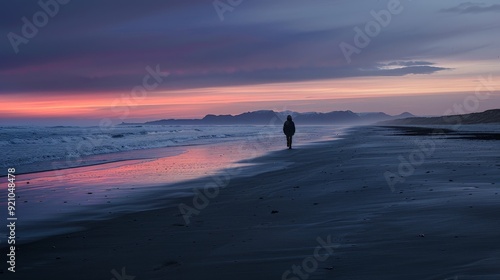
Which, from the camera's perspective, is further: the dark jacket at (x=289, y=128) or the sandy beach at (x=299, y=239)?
the dark jacket at (x=289, y=128)

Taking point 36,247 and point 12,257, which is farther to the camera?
point 36,247

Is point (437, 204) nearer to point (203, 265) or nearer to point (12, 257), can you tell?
point (203, 265)

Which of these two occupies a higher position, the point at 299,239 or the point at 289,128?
the point at 289,128

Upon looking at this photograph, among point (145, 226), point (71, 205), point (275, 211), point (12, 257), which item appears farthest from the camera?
point (71, 205)

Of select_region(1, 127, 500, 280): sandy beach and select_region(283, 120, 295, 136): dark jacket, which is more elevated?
select_region(283, 120, 295, 136): dark jacket

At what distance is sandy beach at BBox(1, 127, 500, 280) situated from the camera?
5.45 m

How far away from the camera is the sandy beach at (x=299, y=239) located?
5.45 m

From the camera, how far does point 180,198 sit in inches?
464

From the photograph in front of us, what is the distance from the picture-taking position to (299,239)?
693 cm

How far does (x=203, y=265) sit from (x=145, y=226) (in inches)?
115

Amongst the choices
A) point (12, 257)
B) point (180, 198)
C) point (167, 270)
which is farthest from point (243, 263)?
point (180, 198)

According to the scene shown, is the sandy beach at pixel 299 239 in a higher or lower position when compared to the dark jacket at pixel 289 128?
lower

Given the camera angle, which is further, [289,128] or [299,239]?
[289,128]

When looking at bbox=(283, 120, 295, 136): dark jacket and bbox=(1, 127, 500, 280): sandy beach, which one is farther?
bbox=(283, 120, 295, 136): dark jacket
